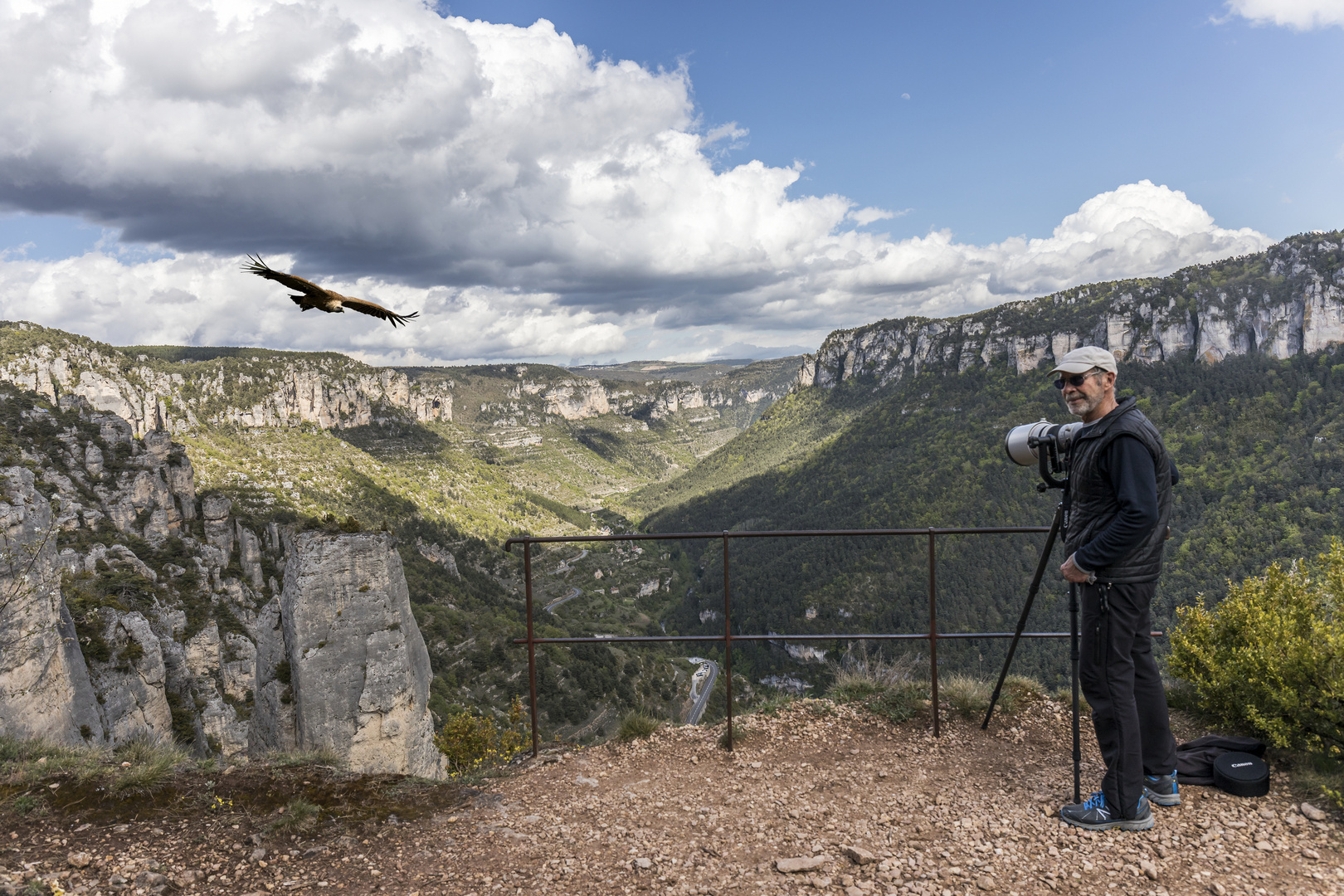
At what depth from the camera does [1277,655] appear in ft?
12.4

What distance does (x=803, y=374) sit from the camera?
514ft

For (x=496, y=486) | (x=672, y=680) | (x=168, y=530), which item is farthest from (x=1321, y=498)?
Result: (x=496, y=486)

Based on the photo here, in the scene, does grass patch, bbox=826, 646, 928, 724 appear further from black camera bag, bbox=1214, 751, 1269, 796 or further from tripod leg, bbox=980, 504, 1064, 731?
black camera bag, bbox=1214, 751, 1269, 796

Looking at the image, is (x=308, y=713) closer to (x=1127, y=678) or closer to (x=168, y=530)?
(x=1127, y=678)

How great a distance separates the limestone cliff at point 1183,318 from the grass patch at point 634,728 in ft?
307

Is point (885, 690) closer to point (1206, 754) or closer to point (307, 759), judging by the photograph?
point (1206, 754)

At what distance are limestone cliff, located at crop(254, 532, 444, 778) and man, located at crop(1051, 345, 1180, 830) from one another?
11.6 metres

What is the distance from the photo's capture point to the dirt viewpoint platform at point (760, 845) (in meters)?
2.88

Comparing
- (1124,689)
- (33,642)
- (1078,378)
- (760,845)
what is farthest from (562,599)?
(1078,378)

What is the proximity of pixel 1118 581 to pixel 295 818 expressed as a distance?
4810 mm

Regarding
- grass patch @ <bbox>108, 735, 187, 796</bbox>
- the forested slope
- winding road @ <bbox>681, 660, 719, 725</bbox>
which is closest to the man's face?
grass patch @ <bbox>108, 735, 187, 796</bbox>

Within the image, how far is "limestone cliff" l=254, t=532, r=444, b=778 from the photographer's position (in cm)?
1146

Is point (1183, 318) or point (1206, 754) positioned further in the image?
point (1183, 318)

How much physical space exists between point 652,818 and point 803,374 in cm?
15835
